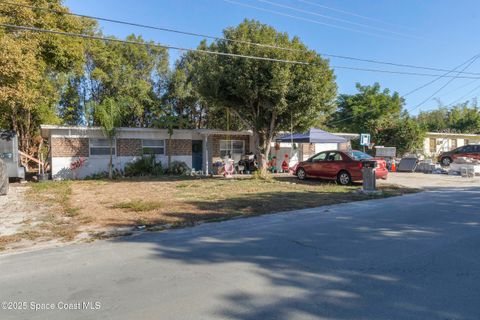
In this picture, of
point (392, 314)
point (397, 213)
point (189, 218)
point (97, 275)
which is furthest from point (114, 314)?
point (397, 213)

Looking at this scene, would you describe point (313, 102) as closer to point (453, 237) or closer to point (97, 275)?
point (453, 237)

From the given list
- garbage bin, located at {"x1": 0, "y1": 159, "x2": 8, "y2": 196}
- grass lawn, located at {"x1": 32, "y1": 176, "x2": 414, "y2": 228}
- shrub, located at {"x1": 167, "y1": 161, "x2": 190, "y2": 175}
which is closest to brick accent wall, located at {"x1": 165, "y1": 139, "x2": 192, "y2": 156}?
shrub, located at {"x1": 167, "y1": 161, "x2": 190, "y2": 175}

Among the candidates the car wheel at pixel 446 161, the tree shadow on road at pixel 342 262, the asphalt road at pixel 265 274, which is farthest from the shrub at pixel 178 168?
the car wheel at pixel 446 161

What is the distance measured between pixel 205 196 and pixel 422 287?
8.58m

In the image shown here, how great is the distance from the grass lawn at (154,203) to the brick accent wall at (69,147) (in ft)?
11.3

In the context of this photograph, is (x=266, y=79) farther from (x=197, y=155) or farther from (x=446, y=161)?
(x=446, y=161)

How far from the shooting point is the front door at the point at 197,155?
23.2m

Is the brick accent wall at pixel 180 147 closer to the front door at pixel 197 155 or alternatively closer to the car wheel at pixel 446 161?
the front door at pixel 197 155

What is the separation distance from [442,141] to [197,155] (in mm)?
27467

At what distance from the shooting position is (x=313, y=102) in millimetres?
17094

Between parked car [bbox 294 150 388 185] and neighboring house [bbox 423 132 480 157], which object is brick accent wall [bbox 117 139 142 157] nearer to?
parked car [bbox 294 150 388 185]

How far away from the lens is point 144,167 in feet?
67.5

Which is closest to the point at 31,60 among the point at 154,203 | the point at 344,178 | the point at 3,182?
the point at 3,182

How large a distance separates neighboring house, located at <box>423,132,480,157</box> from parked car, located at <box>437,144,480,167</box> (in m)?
6.66
